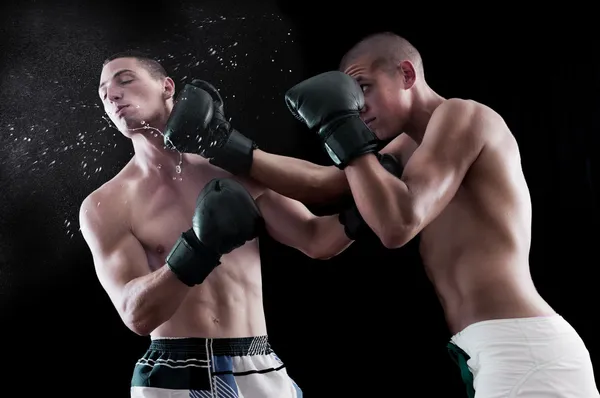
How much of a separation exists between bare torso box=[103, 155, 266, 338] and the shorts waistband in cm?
2

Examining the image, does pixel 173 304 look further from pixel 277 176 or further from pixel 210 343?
pixel 277 176

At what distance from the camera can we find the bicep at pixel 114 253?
7.23 ft

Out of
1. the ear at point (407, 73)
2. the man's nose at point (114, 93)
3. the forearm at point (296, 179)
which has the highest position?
the man's nose at point (114, 93)

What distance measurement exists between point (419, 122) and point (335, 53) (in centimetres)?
165

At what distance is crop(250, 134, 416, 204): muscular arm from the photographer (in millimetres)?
2428

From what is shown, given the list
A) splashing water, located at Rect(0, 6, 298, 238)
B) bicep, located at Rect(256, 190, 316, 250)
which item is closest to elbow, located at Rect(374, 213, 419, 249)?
bicep, located at Rect(256, 190, 316, 250)

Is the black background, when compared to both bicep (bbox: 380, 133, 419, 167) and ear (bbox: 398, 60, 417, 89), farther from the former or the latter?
ear (bbox: 398, 60, 417, 89)

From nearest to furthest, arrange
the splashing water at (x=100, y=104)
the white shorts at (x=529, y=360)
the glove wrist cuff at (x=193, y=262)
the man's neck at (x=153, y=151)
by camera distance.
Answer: the white shorts at (x=529, y=360)
the glove wrist cuff at (x=193, y=262)
the man's neck at (x=153, y=151)
the splashing water at (x=100, y=104)

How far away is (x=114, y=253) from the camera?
2240 millimetres

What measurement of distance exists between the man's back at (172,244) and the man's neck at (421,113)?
628 millimetres

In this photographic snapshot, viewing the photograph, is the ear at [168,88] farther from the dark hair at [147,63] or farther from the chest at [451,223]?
the chest at [451,223]

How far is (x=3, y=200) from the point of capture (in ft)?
10.8

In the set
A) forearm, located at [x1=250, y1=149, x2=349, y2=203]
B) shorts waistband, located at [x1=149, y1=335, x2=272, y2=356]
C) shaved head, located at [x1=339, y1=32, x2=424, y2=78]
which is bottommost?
shorts waistband, located at [x1=149, y1=335, x2=272, y2=356]

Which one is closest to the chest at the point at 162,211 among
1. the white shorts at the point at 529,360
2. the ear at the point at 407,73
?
the ear at the point at 407,73
